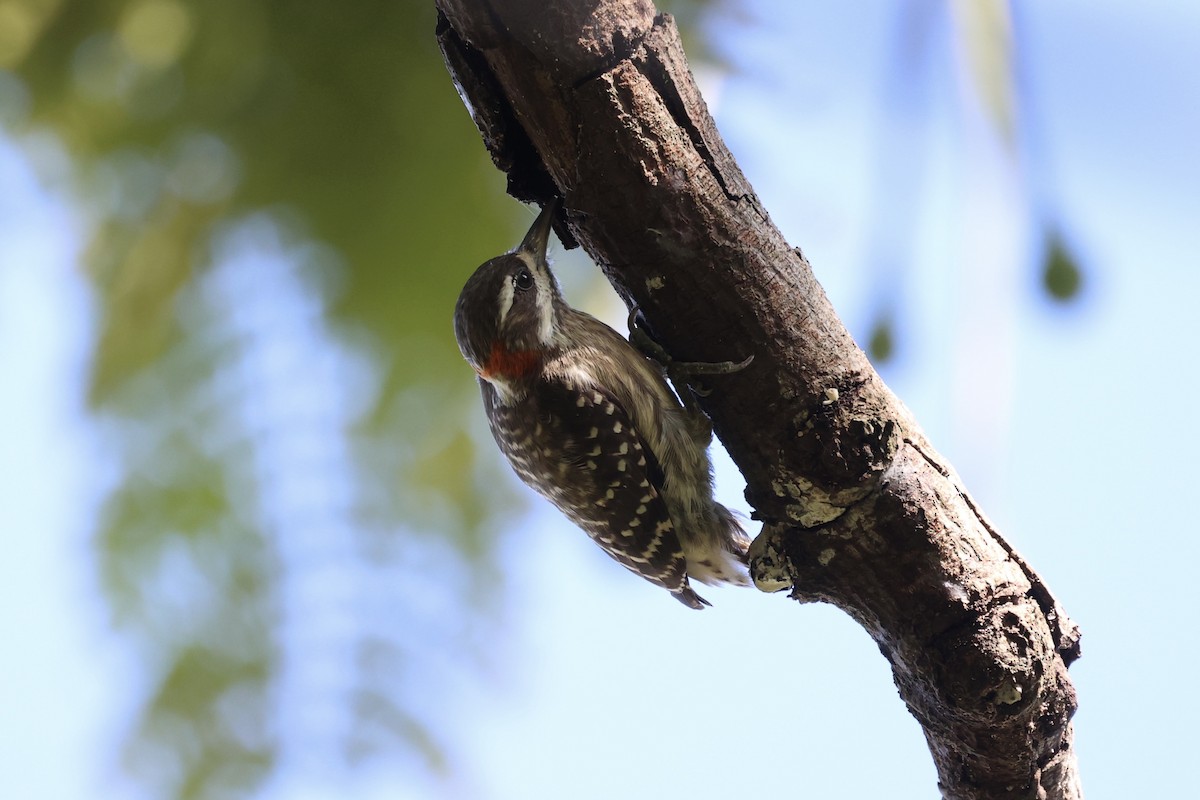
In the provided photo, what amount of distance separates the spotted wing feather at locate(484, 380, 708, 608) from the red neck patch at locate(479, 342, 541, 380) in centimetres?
8

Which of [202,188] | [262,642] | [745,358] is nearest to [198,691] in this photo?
[262,642]

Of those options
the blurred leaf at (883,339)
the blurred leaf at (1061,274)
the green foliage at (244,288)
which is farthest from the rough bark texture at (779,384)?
the green foliage at (244,288)

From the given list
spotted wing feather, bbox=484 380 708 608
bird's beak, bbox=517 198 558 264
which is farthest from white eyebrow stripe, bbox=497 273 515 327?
spotted wing feather, bbox=484 380 708 608

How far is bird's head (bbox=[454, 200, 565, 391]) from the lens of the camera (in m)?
2.77

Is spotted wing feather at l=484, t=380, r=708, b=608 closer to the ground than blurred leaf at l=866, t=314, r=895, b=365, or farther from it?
farther from it

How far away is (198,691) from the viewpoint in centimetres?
581

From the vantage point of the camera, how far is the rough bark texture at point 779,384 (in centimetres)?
163

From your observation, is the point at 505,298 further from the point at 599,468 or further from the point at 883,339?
the point at 883,339

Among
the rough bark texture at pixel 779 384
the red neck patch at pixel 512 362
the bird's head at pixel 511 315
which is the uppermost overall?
the bird's head at pixel 511 315

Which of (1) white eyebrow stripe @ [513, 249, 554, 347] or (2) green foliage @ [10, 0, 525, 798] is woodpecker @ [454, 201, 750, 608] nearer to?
(1) white eyebrow stripe @ [513, 249, 554, 347]

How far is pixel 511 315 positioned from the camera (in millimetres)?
2801

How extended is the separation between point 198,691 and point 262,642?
501mm

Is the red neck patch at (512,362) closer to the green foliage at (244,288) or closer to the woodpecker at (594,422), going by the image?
the woodpecker at (594,422)

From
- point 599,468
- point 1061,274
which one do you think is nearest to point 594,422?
point 599,468
